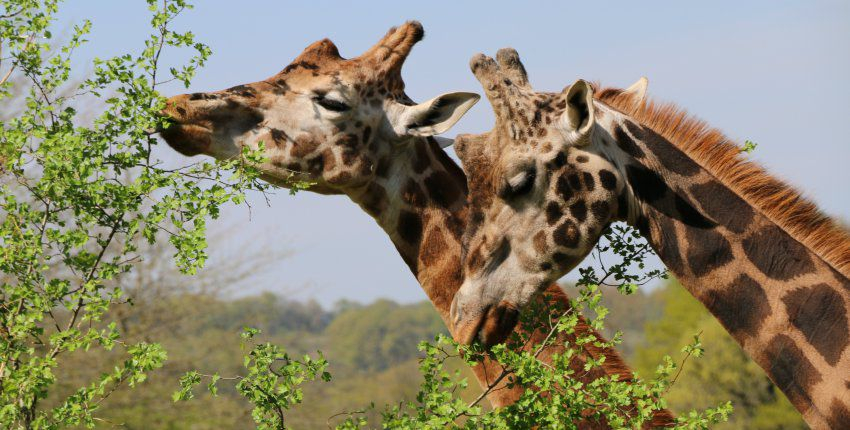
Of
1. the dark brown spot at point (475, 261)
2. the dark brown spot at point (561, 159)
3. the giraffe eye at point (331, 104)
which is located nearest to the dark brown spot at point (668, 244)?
the dark brown spot at point (561, 159)

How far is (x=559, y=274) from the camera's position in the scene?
20.3 ft

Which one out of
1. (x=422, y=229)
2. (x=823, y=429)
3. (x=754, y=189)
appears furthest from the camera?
(x=422, y=229)

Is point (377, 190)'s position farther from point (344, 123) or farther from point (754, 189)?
point (754, 189)

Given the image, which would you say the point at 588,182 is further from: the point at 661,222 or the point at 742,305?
the point at 742,305

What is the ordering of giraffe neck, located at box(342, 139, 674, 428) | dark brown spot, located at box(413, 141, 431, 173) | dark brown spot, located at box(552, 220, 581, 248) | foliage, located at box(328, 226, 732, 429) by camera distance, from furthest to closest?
1. dark brown spot, located at box(413, 141, 431, 173)
2. giraffe neck, located at box(342, 139, 674, 428)
3. dark brown spot, located at box(552, 220, 581, 248)
4. foliage, located at box(328, 226, 732, 429)

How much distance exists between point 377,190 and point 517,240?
1.84m

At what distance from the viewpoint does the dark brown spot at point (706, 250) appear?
572 centimetres

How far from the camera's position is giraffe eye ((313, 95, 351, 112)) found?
25.3 feet

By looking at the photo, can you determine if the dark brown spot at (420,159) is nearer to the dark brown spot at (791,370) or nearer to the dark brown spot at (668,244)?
the dark brown spot at (668,244)

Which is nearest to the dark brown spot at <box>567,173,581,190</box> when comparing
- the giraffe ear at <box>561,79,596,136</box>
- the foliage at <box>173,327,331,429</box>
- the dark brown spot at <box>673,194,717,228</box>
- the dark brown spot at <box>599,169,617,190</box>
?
the dark brown spot at <box>599,169,617,190</box>

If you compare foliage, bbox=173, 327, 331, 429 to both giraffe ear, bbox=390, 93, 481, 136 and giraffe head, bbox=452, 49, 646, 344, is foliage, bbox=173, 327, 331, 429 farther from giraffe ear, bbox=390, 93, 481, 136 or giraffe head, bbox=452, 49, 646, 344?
giraffe ear, bbox=390, 93, 481, 136

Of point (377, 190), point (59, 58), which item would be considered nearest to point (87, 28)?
point (59, 58)

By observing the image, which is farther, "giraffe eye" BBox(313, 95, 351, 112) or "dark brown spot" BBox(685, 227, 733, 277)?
"giraffe eye" BBox(313, 95, 351, 112)

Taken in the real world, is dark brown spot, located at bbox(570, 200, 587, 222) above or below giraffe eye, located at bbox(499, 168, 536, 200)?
below
